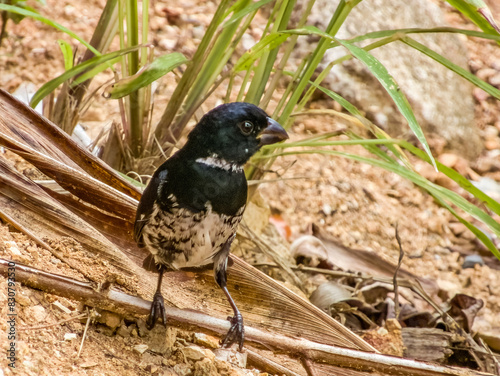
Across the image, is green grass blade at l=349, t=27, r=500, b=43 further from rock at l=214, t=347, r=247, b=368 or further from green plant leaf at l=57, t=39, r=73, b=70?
green plant leaf at l=57, t=39, r=73, b=70

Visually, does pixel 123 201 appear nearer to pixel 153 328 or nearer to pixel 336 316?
pixel 153 328

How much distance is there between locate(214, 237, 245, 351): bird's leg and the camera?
2.46m

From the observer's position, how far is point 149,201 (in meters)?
2.58

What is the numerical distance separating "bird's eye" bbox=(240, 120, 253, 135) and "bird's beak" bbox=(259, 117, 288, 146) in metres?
0.08

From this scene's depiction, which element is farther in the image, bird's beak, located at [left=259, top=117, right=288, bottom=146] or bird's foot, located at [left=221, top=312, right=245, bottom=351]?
bird's beak, located at [left=259, top=117, right=288, bottom=146]

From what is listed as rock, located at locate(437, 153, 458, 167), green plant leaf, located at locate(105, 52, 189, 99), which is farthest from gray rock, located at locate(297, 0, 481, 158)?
green plant leaf, located at locate(105, 52, 189, 99)

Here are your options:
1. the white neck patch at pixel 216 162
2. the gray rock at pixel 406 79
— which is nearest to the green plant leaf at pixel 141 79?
the white neck patch at pixel 216 162

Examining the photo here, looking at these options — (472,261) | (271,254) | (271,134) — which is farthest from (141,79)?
(472,261)

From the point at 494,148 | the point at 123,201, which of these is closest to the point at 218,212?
the point at 123,201

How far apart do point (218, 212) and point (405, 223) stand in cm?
283

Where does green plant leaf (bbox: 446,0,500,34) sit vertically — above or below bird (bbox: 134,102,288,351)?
above

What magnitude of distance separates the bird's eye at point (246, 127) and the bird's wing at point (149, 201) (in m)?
0.38

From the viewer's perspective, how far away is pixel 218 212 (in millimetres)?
2479

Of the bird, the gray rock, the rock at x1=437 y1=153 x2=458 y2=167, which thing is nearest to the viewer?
the bird
